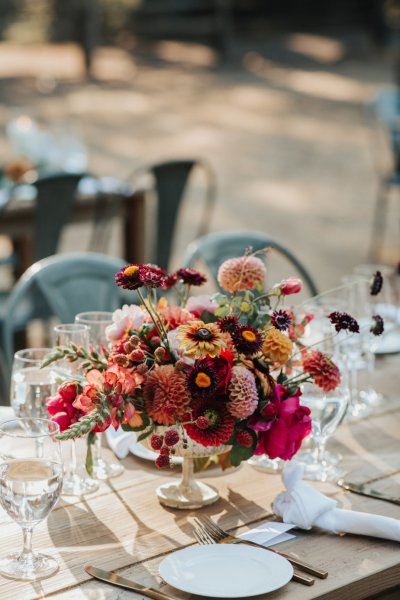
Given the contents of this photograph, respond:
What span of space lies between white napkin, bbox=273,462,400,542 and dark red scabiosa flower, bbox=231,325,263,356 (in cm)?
21

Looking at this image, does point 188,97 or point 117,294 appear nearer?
point 117,294

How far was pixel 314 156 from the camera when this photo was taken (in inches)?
377

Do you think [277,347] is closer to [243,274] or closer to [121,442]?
[243,274]

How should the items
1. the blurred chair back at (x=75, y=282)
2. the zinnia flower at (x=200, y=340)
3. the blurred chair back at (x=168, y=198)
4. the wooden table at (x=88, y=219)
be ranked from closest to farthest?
the zinnia flower at (x=200, y=340)
the blurred chair back at (x=75, y=282)
the wooden table at (x=88, y=219)
the blurred chair back at (x=168, y=198)

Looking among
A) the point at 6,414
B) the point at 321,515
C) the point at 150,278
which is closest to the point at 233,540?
the point at 321,515

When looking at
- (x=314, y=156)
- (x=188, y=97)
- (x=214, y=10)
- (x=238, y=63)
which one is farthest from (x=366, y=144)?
(x=214, y=10)

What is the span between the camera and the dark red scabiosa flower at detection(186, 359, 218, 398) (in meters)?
1.40

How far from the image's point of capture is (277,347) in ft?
4.87

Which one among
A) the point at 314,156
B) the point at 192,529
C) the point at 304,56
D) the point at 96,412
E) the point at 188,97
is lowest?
the point at 192,529

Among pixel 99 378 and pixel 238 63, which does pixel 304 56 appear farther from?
pixel 99 378

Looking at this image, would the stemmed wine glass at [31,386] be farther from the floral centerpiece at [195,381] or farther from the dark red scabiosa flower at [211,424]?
the dark red scabiosa flower at [211,424]

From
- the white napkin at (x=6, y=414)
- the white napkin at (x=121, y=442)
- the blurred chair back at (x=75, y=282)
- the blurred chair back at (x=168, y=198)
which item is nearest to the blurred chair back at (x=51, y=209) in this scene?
the blurred chair back at (x=168, y=198)

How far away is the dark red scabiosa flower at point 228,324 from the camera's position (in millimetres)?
1470

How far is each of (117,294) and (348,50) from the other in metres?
12.5
